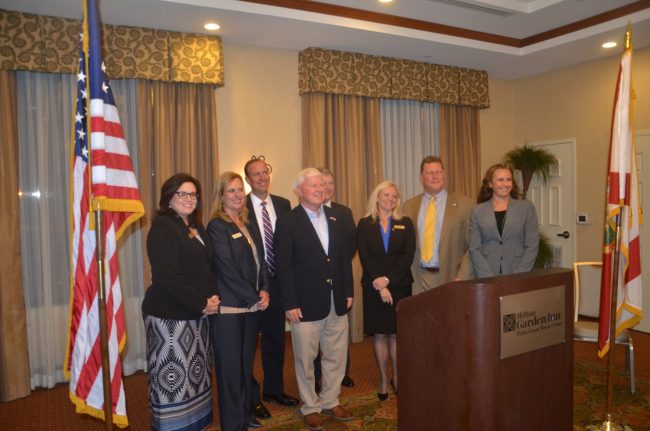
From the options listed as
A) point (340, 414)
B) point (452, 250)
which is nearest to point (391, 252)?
point (452, 250)

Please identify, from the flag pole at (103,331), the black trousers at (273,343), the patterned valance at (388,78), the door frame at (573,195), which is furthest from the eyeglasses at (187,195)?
the door frame at (573,195)

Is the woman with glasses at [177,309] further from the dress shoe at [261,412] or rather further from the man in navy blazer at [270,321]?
the man in navy blazer at [270,321]

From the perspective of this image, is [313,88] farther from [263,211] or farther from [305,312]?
[305,312]

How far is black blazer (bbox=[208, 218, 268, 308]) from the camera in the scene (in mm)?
2984

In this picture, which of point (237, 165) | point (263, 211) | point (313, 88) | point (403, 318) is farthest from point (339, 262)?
point (313, 88)

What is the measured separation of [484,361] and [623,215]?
169 centimetres

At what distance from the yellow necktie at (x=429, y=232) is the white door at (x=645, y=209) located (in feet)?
10.5

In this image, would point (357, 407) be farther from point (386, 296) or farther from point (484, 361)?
point (484, 361)

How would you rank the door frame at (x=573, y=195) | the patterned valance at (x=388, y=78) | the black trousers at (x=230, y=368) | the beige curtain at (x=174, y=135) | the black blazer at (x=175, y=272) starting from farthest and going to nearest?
the door frame at (x=573, y=195), the patterned valance at (x=388, y=78), the beige curtain at (x=174, y=135), the black trousers at (x=230, y=368), the black blazer at (x=175, y=272)

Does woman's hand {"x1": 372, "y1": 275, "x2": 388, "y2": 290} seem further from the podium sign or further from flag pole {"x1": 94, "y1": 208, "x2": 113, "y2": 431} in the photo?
flag pole {"x1": 94, "y1": 208, "x2": 113, "y2": 431}

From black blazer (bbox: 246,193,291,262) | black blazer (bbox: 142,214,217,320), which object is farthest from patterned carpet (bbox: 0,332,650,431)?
black blazer (bbox: 246,193,291,262)

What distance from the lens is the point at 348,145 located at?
18.8ft

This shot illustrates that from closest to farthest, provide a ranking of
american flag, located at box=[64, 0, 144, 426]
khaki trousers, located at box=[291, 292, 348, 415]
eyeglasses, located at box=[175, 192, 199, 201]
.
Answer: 1. american flag, located at box=[64, 0, 144, 426]
2. eyeglasses, located at box=[175, 192, 199, 201]
3. khaki trousers, located at box=[291, 292, 348, 415]

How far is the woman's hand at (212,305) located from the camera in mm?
2818
